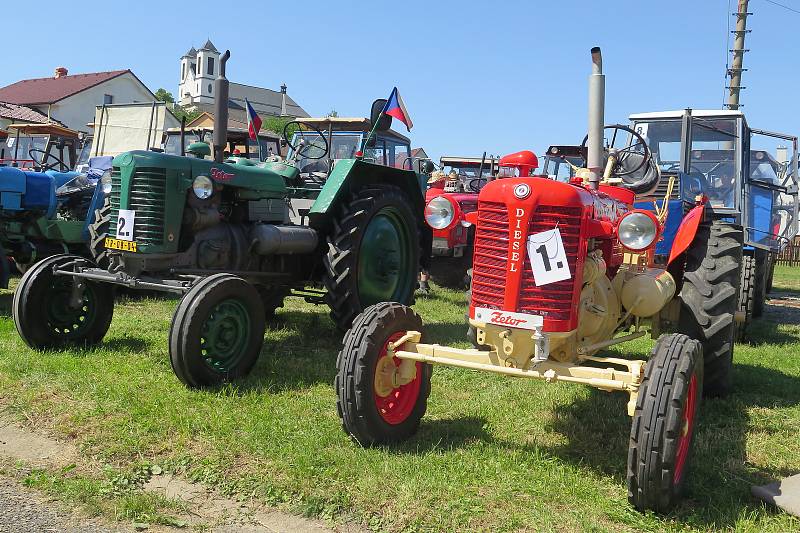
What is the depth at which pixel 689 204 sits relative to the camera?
6.91 metres

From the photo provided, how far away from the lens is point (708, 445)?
12.5 ft

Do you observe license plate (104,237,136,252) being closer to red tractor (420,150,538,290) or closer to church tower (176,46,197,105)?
red tractor (420,150,538,290)

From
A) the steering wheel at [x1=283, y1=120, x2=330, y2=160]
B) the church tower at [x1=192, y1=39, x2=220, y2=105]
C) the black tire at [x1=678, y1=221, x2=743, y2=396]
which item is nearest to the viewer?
the black tire at [x1=678, y1=221, x2=743, y2=396]

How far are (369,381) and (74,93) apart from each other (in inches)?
1736

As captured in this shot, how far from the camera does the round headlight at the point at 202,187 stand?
5156 millimetres

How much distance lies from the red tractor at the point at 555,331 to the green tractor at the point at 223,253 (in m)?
1.39

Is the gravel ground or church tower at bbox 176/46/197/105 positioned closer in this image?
the gravel ground

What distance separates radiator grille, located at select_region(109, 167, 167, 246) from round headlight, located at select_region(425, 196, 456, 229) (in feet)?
7.26

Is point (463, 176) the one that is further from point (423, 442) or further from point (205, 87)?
point (205, 87)

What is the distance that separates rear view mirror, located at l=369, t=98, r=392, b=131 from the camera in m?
6.98

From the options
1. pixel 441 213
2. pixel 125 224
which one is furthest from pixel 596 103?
pixel 125 224

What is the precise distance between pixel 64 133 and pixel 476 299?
35.1ft

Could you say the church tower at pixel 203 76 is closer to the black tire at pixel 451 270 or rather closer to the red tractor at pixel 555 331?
the black tire at pixel 451 270

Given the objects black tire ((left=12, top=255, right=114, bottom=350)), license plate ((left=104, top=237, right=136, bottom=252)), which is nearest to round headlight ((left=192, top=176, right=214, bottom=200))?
license plate ((left=104, top=237, right=136, bottom=252))
